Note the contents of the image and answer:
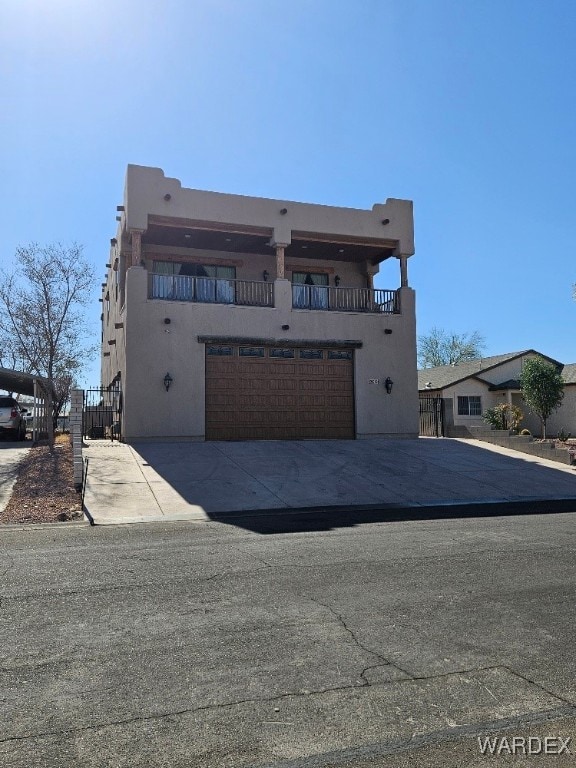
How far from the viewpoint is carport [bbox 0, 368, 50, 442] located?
19203 millimetres

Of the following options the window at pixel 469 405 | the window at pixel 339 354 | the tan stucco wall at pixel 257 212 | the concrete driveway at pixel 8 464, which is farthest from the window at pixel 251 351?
the window at pixel 469 405

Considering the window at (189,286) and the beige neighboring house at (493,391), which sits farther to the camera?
the beige neighboring house at (493,391)

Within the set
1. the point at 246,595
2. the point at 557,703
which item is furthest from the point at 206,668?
the point at 557,703

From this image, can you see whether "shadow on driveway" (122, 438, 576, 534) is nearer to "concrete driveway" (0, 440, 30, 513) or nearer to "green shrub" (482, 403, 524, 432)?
"concrete driveway" (0, 440, 30, 513)

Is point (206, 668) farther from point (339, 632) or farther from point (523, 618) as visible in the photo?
point (523, 618)

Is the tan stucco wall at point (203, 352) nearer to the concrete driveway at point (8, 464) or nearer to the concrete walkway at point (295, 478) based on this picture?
the concrete walkway at point (295, 478)

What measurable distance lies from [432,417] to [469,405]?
42.8 feet

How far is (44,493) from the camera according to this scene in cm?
1211

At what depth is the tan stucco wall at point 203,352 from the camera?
61.4 feet

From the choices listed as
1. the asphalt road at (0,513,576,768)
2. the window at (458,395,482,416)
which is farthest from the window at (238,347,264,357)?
the window at (458,395,482,416)

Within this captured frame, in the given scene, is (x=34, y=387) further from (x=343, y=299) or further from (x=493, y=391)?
(x=493, y=391)

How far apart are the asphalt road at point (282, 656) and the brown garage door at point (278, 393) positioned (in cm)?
1205

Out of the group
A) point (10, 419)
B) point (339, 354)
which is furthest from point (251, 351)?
point (10, 419)

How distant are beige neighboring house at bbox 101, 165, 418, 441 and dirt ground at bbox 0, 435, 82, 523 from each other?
3.43m
